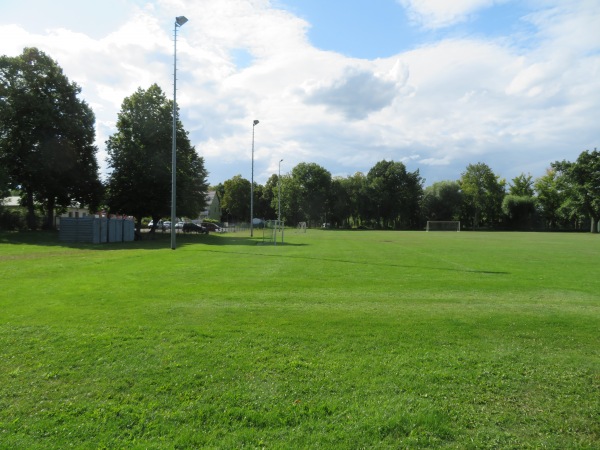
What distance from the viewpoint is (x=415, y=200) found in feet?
330

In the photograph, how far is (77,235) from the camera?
117ft

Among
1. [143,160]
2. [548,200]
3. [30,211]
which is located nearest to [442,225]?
[548,200]

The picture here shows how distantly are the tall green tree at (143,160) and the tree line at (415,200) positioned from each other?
51.4m

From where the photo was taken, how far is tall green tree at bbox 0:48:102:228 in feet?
136

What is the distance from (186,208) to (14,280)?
38377 mm

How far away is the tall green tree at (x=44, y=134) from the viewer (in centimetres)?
4138

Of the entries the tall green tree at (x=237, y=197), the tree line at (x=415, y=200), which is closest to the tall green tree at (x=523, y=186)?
the tree line at (x=415, y=200)

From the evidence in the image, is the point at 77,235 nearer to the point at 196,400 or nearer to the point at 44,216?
the point at 44,216

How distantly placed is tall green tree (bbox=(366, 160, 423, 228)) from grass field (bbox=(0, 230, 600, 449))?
8916cm

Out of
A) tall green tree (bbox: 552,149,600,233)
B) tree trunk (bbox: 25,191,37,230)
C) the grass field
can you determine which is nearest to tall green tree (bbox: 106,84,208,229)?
tree trunk (bbox: 25,191,37,230)

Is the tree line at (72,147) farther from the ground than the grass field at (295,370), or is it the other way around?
the tree line at (72,147)

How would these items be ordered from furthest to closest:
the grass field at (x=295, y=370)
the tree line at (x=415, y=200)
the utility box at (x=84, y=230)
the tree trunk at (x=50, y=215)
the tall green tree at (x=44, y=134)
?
1. the tree line at (x=415, y=200)
2. the tree trunk at (x=50, y=215)
3. the tall green tree at (x=44, y=134)
4. the utility box at (x=84, y=230)
5. the grass field at (x=295, y=370)

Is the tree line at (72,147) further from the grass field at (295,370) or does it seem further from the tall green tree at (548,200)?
the tall green tree at (548,200)

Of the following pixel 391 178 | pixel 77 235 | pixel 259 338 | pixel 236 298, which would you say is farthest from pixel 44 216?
pixel 391 178
